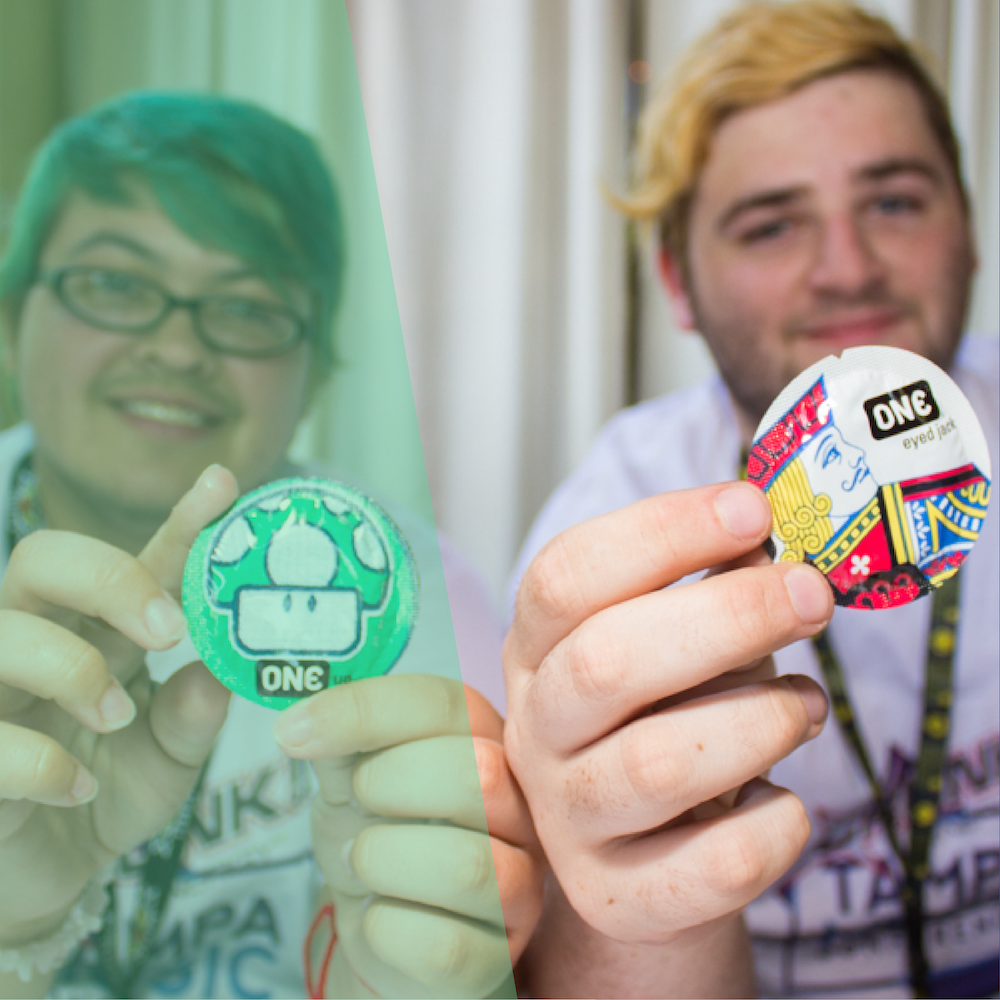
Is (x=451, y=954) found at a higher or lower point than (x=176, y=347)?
lower

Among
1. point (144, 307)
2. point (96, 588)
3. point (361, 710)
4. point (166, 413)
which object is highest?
point (144, 307)

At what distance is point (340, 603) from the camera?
22.0 inches

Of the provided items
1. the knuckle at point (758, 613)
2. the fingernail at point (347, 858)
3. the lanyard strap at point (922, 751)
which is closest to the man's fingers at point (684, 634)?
the knuckle at point (758, 613)

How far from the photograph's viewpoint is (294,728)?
0.53 meters

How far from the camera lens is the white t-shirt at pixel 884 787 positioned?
0.96 metres

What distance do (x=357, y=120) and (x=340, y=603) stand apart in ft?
1.84

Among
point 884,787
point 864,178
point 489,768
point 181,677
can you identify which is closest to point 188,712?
point 181,677

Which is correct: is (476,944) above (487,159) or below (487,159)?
below

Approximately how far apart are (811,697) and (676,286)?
1.02m

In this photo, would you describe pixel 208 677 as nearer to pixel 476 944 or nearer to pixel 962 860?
pixel 476 944

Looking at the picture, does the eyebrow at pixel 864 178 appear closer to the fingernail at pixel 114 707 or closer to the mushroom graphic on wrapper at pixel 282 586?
the mushroom graphic on wrapper at pixel 282 586

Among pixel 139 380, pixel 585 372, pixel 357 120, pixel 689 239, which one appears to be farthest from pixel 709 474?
pixel 139 380

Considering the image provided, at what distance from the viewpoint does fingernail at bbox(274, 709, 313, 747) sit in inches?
20.8

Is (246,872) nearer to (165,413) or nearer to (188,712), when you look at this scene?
(188,712)
